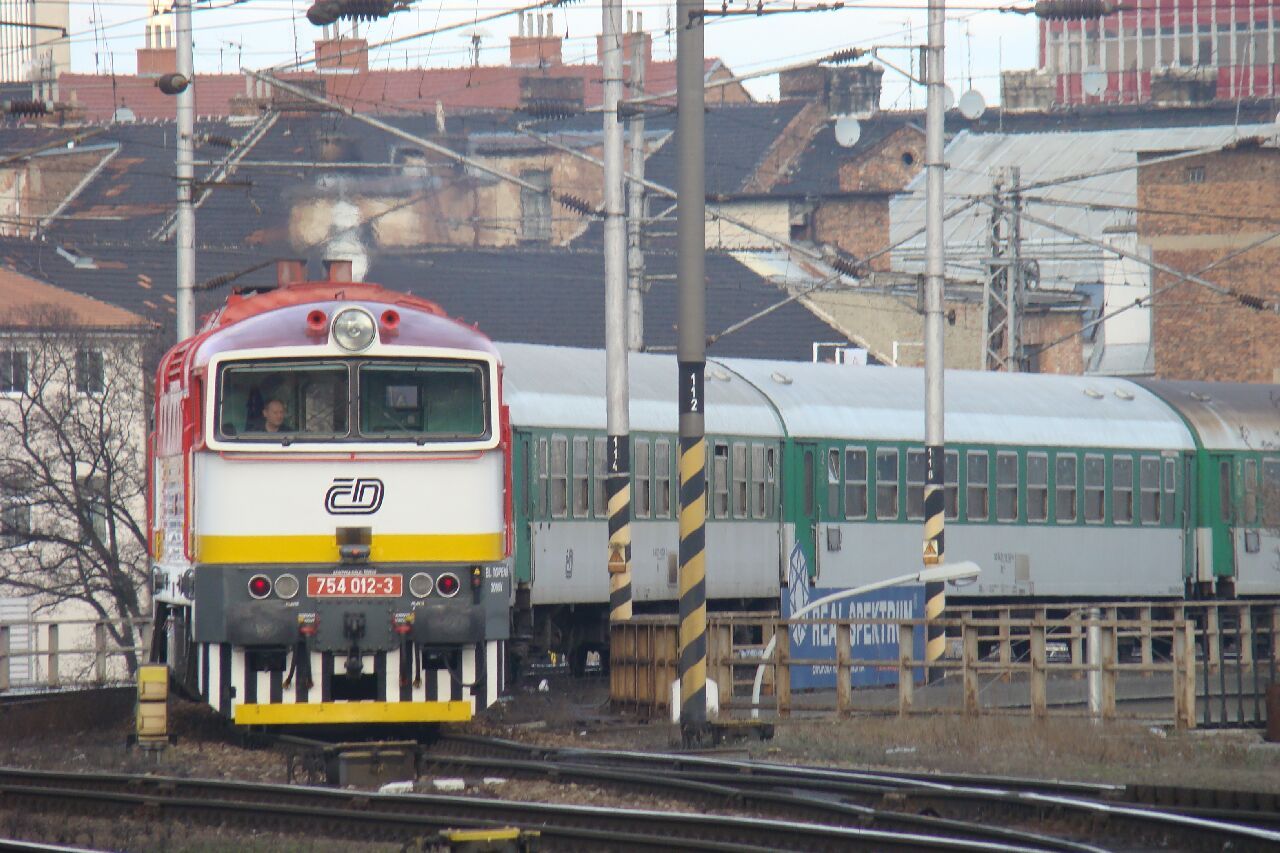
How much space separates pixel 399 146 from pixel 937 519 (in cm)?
4906

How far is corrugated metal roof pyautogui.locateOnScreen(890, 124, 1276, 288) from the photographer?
70.3 m

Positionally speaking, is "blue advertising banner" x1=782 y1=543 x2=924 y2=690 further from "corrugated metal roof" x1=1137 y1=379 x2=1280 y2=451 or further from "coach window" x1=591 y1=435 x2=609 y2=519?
"corrugated metal roof" x1=1137 y1=379 x2=1280 y2=451

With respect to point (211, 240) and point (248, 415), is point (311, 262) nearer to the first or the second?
point (211, 240)

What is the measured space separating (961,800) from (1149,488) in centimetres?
2047

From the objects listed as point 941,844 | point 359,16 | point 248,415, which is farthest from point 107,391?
point 941,844

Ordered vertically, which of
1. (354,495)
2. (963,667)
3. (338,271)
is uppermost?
(338,271)

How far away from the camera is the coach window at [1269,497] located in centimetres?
3397

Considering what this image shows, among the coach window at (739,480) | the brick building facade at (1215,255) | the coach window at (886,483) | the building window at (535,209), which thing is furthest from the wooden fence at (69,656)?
the brick building facade at (1215,255)

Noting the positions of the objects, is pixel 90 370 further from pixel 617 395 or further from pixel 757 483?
pixel 617 395

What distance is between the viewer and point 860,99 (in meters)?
82.2

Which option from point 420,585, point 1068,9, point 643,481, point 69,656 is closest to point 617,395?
point 643,481

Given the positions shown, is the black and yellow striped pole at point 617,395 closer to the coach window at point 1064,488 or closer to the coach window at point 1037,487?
the coach window at point 1037,487

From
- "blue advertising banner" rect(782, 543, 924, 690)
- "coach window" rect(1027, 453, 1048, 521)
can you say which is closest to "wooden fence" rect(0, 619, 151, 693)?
"blue advertising banner" rect(782, 543, 924, 690)

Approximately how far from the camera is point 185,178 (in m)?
27.7
